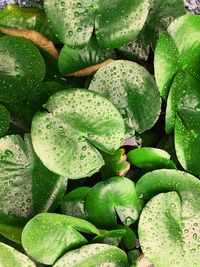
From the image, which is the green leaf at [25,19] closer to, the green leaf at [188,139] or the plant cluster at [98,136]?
the plant cluster at [98,136]

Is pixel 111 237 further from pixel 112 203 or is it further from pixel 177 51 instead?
pixel 177 51

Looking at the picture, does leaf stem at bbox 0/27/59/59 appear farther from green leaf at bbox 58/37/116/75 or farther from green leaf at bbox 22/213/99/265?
green leaf at bbox 22/213/99/265

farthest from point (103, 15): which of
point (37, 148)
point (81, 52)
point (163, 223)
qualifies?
point (163, 223)

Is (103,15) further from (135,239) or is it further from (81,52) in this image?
(135,239)

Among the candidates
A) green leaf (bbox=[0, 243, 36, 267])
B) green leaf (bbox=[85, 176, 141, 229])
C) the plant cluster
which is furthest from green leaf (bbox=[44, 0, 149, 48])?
green leaf (bbox=[0, 243, 36, 267])

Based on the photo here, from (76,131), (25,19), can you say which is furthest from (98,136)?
(25,19)

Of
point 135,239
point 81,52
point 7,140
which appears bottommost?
point 135,239
